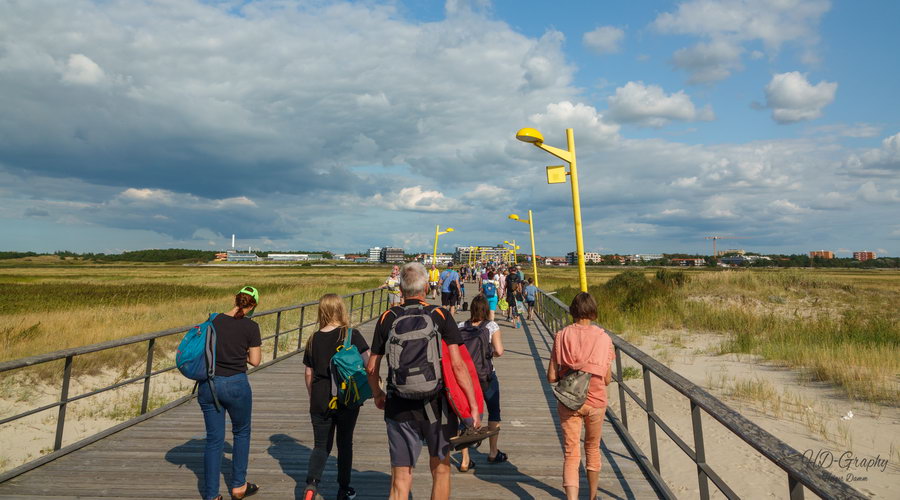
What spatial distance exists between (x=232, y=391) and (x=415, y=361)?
1625 mm

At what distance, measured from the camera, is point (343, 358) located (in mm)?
3416

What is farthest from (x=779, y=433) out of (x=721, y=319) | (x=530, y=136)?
(x=721, y=319)

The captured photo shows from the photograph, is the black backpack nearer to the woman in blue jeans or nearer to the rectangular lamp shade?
the woman in blue jeans

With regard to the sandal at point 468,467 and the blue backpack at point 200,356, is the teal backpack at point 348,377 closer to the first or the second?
the blue backpack at point 200,356

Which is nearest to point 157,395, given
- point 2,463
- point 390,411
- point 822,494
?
point 2,463

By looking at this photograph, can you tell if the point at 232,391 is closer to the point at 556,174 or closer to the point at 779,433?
the point at 556,174

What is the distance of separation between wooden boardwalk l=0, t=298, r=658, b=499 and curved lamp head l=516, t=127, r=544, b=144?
3438mm

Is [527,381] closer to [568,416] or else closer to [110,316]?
[568,416]

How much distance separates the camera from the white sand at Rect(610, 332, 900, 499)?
226 inches

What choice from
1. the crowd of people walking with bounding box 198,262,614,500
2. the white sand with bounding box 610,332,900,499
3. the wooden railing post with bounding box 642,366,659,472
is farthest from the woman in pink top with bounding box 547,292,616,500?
the white sand with bounding box 610,332,900,499

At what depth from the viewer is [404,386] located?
2703mm

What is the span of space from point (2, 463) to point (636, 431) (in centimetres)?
819

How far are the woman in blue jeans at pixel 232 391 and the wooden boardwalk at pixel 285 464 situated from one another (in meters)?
0.33

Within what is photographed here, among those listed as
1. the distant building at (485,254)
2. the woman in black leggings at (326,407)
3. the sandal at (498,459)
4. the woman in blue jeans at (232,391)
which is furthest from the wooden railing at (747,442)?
the distant building at (485,254)
